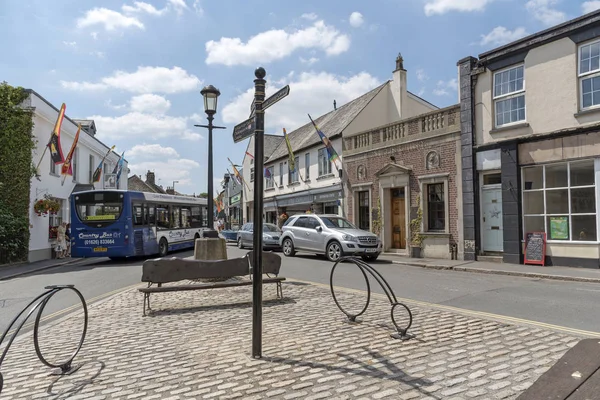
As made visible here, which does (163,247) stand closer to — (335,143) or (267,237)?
(267,237)

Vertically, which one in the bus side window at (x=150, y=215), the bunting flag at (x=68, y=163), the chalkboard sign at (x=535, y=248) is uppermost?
the bunting flag at (x=68, y=163)

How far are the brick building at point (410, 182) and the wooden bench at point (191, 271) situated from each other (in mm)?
9881

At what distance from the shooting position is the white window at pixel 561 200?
12008 millimetres

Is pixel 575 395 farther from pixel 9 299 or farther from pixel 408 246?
pixel 408 246

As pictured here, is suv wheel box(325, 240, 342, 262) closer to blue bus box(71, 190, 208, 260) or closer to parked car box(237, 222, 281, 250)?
parked car box(237, 222, 281, 250)

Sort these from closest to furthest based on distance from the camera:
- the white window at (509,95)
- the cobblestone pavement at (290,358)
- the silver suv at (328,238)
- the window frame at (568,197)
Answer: the cobblestone pavement at (290,358) → the window frame at (568,197) → the white window at (509,95) → the silver suv at (328,238)

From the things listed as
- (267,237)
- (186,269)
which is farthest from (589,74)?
(267,237)

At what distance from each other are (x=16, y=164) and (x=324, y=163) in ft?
50.1

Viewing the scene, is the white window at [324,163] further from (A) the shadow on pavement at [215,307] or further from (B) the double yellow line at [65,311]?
(A) the shadow on pavement at [215,307]

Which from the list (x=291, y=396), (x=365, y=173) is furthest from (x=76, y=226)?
(x=291, y=396)

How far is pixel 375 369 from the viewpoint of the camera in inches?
157

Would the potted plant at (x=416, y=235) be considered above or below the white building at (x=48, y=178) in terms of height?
below

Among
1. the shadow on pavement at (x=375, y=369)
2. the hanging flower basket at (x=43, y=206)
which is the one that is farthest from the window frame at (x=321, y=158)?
the shadow on pavement at (x=375, y=369)

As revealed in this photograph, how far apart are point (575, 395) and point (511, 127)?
12.1 meters
